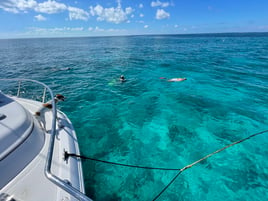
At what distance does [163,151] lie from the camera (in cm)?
571

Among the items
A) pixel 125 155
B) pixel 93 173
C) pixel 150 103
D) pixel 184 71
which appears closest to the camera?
pixel 93 173

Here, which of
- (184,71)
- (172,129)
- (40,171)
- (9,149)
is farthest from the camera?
A: (184,71)

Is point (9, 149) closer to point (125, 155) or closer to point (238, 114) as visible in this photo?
point (125, 155)

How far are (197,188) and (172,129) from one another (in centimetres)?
281

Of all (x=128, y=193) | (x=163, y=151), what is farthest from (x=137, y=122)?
(x=128, y=193)

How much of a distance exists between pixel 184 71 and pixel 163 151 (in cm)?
1338

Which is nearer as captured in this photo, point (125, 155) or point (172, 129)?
point (125, 155)

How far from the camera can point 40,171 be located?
9.04ft

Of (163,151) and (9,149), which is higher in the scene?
(9,149)

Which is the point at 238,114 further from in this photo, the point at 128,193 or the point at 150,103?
the point at 128,193

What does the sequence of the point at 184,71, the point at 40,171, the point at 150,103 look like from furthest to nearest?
the point at 184,71
the point at 150,103
the point at 40,171

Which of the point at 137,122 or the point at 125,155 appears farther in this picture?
the point at 137,122

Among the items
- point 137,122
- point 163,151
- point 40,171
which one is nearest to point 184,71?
point 137,122

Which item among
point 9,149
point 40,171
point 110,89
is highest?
point 9,149
